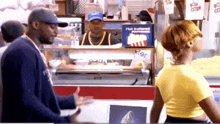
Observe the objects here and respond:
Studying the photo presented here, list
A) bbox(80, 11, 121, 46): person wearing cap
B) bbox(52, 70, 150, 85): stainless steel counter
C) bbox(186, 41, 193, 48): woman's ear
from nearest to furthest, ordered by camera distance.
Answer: bbox(186, 41, 193, 48): woman's ear → bbox(52, 70, 150, 85): stainless steel counter → bbox(80, 11, 121, 46): person wearing cap

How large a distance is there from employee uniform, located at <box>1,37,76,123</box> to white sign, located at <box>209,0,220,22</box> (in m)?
2.06

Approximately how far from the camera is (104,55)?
3.28 meters

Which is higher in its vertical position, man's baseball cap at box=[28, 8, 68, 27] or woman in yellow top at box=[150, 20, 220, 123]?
man's baseball cap at box=[28, 8, 68, 27]

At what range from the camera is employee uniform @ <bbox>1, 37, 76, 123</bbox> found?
162cm

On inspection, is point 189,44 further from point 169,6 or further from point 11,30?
point 11,30

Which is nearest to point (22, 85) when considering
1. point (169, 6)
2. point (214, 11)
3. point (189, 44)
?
point (189, 44)

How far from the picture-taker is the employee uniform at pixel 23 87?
5.31 ft

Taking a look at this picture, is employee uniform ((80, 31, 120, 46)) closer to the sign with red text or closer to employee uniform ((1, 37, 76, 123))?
the sign with red text

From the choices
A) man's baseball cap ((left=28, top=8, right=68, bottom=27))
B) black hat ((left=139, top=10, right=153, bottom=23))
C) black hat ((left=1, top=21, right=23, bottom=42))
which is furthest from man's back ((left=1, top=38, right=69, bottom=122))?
black hat ((left=139, top=10, right=153, bottom=23))

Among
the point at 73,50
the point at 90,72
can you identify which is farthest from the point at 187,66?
the point at 73,50

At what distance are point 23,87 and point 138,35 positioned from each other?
1760mm

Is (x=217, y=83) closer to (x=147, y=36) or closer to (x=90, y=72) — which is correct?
(x=147, y=36)

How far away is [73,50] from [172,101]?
5.16 ft

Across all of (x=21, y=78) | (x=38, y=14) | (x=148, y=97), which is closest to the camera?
(x=21, y=78)
